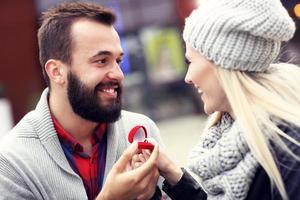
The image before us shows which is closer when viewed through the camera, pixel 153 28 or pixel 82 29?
pixel 82 29

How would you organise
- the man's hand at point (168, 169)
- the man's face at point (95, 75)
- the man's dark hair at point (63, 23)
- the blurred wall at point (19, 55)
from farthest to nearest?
the blurred wall at point (19, 55) < the man's dark hair at point (63, 23) < the man's face at point (95, 75) < the man's hand at point (168, 169)

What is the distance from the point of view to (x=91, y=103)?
2.90 metres

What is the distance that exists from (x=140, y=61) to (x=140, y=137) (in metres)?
12.1

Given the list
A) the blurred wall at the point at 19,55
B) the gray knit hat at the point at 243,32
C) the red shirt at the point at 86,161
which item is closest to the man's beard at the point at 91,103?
the red shirt at the point at 86,161

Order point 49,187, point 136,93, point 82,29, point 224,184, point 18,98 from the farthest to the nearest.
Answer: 1. point 136,93
2. point 18,98
3. point 82,29
4. point 49,187
5. point 224,184

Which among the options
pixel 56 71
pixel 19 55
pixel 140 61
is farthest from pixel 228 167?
pixel 140 61

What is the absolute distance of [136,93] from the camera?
14891 mm

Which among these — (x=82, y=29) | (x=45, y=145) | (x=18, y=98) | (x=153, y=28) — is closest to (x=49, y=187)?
(x=45, y=145)

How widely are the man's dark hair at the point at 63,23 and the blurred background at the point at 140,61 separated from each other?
9743 millimetres

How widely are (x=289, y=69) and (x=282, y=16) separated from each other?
9.7 inches

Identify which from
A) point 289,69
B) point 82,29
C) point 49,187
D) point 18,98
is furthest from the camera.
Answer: point 18,98

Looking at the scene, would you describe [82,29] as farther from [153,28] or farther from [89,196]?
[153,28]

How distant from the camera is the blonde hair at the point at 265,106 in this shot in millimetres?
2062

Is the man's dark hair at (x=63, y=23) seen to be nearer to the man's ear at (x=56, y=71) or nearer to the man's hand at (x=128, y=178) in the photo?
the man's ear at (x=56, y=71)
